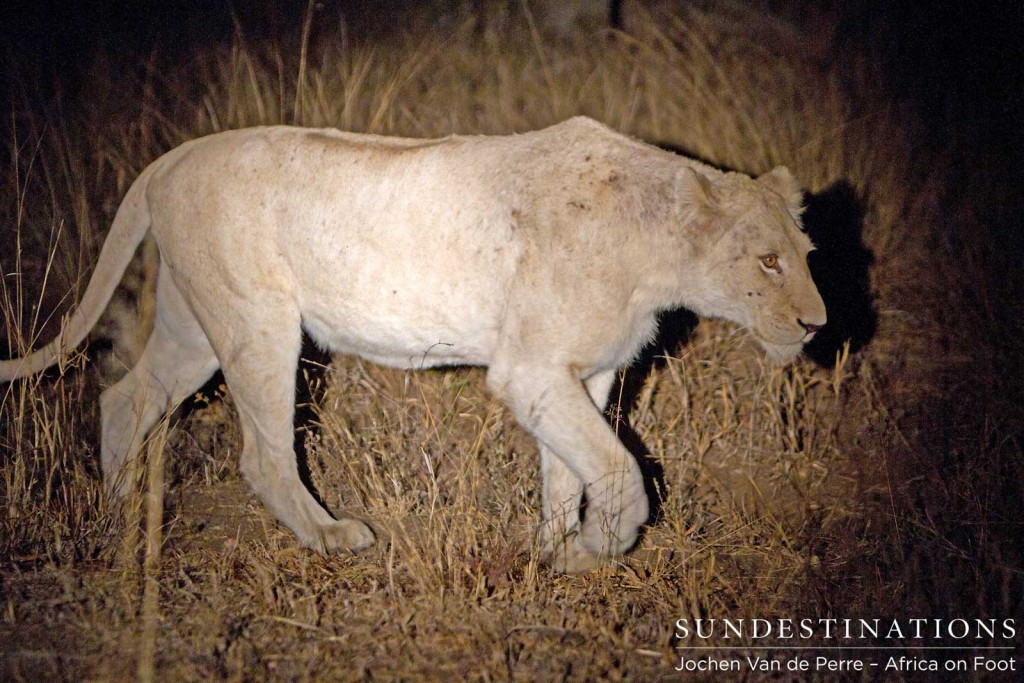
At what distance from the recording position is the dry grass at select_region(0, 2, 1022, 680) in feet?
10.1

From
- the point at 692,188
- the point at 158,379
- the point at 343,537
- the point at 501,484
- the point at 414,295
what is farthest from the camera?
the point at 158,379

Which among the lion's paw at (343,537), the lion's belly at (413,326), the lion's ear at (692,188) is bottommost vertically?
the lion's paw at (343,537)

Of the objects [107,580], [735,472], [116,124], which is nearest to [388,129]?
[116,124]

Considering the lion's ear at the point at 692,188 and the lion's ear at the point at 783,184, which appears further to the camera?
the lion's ear at the point at 783,184

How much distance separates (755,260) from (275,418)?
1.84 m

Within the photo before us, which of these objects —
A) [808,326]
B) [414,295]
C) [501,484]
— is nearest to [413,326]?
[414,295]

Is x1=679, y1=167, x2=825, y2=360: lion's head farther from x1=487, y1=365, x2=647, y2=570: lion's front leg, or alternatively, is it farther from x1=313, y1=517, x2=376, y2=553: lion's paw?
x1=313, y1=517, x2=376, y2=553: lion's paw

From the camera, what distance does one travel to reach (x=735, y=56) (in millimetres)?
7336

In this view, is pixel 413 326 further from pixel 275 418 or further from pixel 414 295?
pixel 275 418

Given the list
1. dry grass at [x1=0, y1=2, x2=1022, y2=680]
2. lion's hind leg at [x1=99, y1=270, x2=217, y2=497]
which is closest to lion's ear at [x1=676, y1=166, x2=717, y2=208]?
dry grass at [x1=0, y1=2, x2=1022, y2=680]

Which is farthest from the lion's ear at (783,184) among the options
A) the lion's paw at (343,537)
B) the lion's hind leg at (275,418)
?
the lion's paw at (343,537)

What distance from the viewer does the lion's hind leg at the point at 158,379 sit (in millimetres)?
3912

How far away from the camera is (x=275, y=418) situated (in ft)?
12.2

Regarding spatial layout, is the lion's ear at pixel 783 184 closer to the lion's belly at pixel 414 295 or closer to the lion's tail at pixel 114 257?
the lion's belly at pixel 414 295
